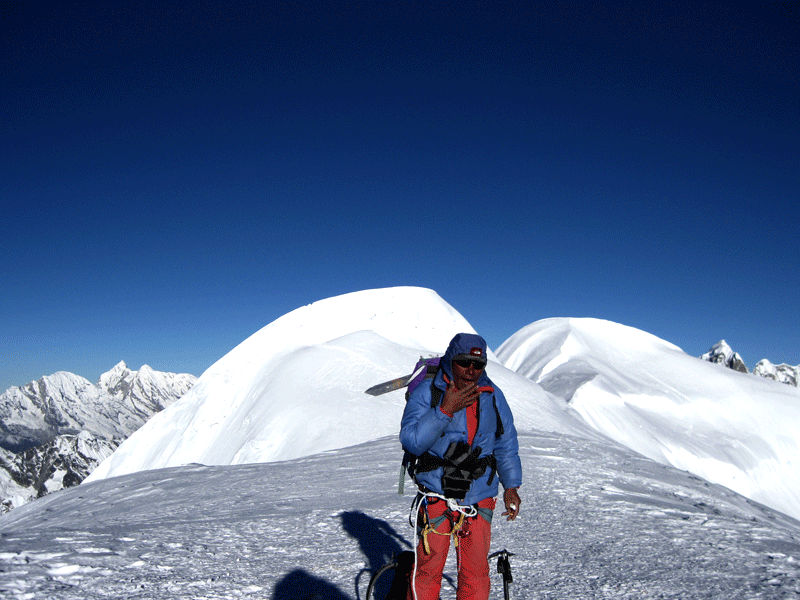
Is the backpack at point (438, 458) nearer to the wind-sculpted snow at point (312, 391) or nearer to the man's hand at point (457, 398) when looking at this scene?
the man's hand at point (457, 398)

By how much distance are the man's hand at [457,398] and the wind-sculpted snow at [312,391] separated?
14952 mm

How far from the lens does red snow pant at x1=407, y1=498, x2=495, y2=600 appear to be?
346cm

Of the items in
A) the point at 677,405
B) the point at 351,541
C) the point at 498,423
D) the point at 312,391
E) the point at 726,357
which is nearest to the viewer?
the point at 498,423

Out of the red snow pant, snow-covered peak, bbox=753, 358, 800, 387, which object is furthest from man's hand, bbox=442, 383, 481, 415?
snow-covered peak, bbox=753, 358, 800, 387

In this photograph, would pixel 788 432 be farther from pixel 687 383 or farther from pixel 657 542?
pixel 657 542

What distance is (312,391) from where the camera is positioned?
21.9 metres

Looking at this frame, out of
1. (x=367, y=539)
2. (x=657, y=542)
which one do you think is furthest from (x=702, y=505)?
(x=367, y=539)

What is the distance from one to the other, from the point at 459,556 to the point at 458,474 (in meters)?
0.64

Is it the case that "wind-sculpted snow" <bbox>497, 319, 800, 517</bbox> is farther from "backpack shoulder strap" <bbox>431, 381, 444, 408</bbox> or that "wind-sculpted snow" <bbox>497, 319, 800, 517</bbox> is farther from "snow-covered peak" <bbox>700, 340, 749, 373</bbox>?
"snow-covered peak" <bbox>700, 340, 749, 373</bbox>

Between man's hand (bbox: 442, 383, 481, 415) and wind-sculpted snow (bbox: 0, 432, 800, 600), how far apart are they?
2.50m

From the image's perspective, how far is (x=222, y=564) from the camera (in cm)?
505

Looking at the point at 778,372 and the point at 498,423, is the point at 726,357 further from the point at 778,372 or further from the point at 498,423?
the point at 498,423

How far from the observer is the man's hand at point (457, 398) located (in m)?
3.17

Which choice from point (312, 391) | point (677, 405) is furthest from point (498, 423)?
point (677, 405)
